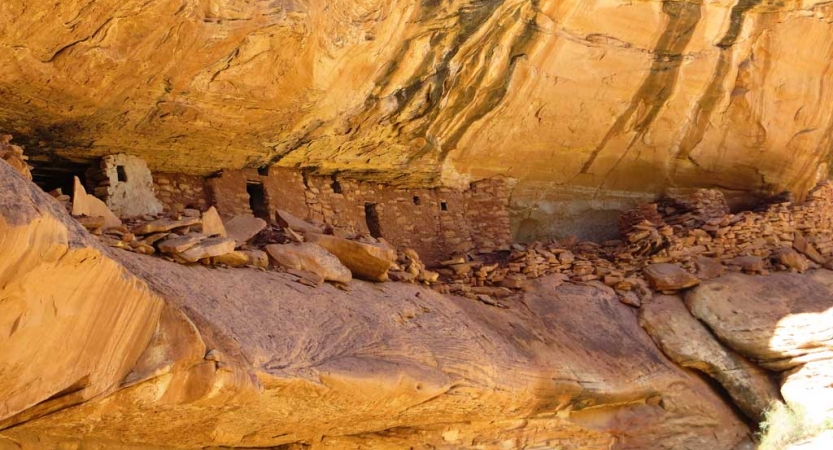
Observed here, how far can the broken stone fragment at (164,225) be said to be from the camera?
5.61 metres

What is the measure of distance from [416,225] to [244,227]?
9.19 feet

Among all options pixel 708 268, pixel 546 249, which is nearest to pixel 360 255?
pixel 546 249

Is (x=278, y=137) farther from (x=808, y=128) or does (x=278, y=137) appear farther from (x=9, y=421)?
(x=808, y=128)

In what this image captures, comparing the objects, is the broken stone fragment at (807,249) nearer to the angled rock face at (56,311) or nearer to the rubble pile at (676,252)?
the rubble pile at (676,252)

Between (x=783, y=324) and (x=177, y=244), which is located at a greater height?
(x=177, y=244)

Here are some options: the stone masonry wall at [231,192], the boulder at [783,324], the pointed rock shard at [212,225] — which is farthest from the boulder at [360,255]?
the boulder at [783,324]

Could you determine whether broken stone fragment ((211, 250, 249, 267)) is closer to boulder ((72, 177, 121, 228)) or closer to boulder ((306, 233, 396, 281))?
boulder ((72, 177, 121, 228))

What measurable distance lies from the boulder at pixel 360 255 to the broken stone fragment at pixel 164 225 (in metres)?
1.16

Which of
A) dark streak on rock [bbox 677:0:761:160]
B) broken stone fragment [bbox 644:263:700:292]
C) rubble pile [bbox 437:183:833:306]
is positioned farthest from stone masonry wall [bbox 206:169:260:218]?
dark streak on rock [bbox 677:0:761:160]

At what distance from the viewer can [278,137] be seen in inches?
306

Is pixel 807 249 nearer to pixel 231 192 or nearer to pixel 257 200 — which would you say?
pixel 257 200

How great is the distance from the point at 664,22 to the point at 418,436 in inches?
156

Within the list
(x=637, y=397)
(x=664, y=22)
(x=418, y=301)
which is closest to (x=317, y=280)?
(x=418, y=301)

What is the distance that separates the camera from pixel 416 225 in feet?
30.9
